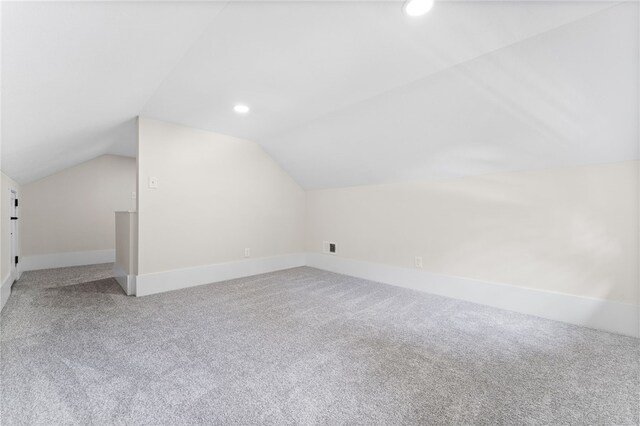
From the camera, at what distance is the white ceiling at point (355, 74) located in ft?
4.26

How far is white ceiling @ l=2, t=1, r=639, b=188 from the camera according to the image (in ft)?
4.26

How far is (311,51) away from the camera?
1705 millimetres

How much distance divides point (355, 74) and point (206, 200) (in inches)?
93.7

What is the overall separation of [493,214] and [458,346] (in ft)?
4.77

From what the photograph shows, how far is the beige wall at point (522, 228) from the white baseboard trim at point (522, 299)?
6 cm

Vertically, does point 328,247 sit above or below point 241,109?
below

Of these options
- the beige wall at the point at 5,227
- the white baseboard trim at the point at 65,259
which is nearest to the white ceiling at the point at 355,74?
the beige wall at the point at 5,227

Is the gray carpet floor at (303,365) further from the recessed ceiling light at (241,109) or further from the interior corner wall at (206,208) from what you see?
the recessed ceiling light at (241,109)

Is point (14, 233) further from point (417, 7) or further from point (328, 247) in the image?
point (417, 7)

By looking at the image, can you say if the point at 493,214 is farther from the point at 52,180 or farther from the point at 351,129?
the point at 52,180

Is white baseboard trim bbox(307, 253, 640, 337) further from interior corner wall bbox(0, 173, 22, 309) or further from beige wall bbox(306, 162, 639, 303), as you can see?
interior corner wall bbox(0, 173, 22, 309)

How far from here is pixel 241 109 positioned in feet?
8.77

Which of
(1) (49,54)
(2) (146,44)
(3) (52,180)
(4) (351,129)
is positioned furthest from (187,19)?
(3) (52,180)

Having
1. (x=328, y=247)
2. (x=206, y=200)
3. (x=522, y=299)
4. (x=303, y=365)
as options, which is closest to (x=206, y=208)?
(x=206, y=200)
